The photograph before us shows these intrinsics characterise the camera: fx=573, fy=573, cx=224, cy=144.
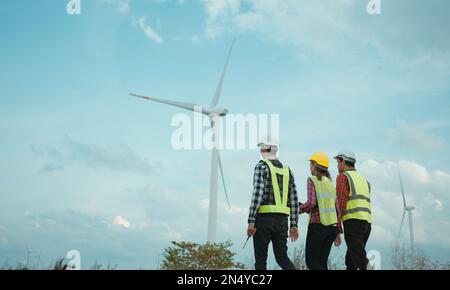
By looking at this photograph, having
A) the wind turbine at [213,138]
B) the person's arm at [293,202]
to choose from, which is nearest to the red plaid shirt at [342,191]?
the person's arm at [293,202]

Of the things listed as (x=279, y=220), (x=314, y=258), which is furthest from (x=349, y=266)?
(x=279, y=220)

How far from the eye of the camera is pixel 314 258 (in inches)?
343

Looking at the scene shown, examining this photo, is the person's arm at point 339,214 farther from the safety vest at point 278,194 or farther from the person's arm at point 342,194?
the safety vest at point 278,194

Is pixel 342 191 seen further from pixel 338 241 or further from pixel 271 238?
pixel 271 238

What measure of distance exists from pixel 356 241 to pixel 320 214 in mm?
667

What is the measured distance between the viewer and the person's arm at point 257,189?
8.27 meters

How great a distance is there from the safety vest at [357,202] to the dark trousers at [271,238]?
1094 mm

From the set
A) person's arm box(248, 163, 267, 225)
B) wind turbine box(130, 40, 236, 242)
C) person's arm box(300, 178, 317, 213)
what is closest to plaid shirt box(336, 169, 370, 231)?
person's arm box(300, 178, 317, 213)

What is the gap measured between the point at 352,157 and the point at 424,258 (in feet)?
24.7

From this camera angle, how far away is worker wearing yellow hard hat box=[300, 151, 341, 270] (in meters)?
8.72
